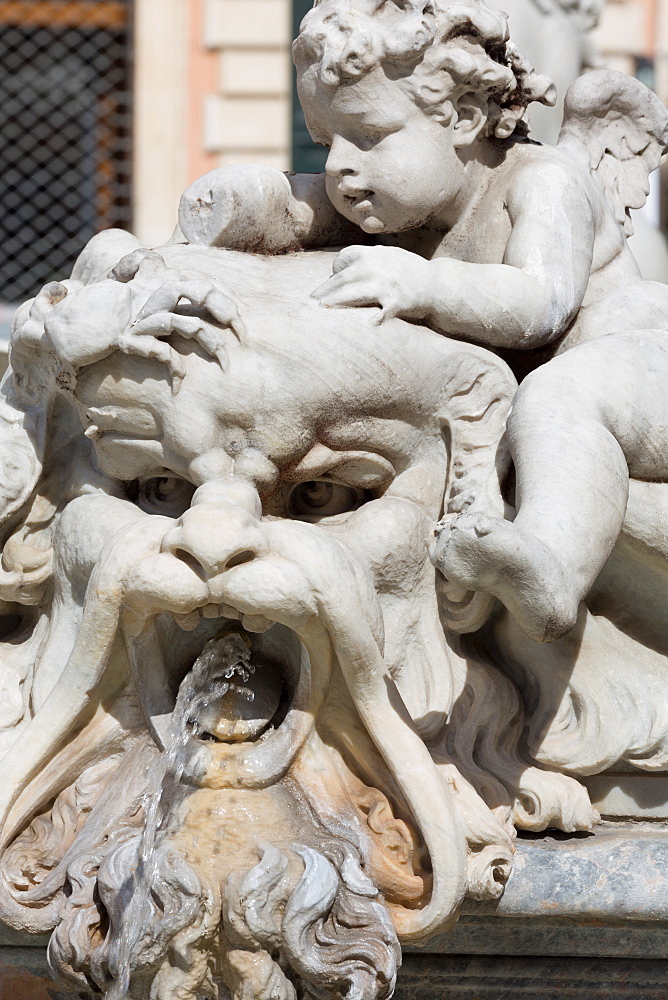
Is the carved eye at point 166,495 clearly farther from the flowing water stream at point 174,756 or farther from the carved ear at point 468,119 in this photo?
the carved ear at point 468,119

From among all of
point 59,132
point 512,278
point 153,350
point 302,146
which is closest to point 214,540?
point 153,350

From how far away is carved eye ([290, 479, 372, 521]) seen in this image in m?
1.95

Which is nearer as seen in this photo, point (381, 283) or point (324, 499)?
point (381, 283)

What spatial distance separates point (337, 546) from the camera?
1.77 meters

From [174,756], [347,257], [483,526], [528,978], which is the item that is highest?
[347,257]

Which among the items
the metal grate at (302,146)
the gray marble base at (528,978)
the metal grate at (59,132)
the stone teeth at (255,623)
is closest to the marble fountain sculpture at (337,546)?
the stone teeth at (255,623)

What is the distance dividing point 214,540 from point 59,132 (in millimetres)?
7709

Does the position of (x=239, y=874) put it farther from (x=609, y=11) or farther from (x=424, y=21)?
(x=609, y=11)

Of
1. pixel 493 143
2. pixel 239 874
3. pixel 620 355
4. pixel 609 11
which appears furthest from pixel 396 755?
pixel 609 11

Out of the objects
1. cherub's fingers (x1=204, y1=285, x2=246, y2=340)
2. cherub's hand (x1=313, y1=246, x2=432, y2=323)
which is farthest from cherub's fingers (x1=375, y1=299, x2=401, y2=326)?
cherub's fingers (x1=204, y1=285, x2=246, y2=340)

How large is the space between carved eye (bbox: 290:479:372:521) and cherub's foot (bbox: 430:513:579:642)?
33cm

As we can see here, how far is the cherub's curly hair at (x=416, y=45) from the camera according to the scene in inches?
73.7

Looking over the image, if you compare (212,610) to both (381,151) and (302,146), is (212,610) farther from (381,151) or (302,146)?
(302,146)

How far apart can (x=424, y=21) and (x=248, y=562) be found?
0.68 meters
